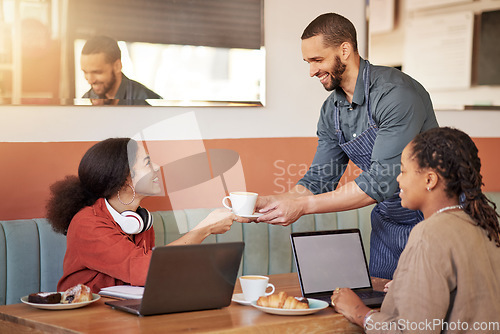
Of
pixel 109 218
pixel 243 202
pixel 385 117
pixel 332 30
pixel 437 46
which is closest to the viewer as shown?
pixel 243 202

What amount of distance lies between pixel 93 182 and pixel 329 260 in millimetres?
901

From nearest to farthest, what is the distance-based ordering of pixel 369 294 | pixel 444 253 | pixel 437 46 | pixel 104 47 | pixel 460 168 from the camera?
pixel 444 253 → pixel 460 168 → pixel 369 294 → pixel 104 47 → pixel 437 46

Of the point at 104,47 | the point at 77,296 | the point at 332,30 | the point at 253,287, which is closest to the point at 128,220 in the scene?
the point at 77,296

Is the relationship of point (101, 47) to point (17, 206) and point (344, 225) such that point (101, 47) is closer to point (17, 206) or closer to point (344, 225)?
point (17, 206)

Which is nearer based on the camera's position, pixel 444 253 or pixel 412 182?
pixel 444 253

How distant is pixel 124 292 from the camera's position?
Result: 6.40ft

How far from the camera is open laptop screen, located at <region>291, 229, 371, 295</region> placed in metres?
2.03

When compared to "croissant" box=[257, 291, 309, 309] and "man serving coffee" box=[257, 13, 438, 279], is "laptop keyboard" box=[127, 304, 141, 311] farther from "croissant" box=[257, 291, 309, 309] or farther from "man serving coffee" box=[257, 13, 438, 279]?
"man serving coffee" box=[257, 13, 438, 279]

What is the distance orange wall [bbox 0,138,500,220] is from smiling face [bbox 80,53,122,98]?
0.25 meters

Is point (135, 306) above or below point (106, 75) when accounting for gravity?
below

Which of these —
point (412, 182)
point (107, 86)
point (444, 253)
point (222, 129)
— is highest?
point (107, 86)

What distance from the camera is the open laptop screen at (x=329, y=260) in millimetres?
2031

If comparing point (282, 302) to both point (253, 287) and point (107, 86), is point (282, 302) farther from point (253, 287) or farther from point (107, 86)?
point (107, 86)

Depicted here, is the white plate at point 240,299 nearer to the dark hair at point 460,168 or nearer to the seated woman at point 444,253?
the seated woman at point 444,253
